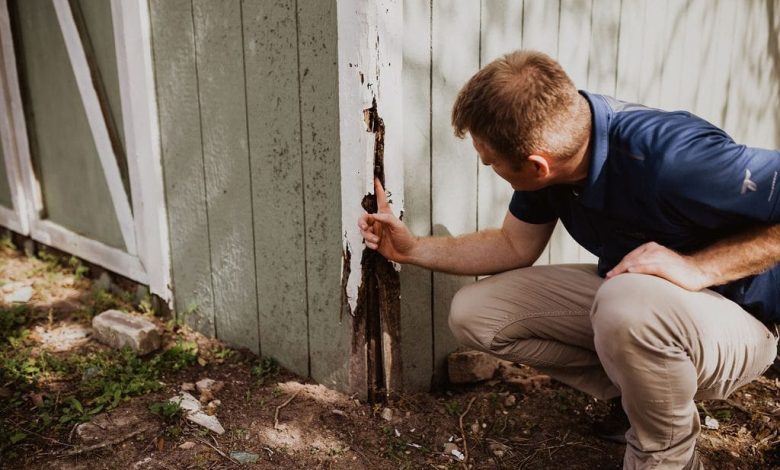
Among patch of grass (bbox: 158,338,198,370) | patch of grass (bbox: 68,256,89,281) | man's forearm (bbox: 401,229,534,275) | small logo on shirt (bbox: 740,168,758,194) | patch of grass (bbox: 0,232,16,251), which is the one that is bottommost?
patch of grass (bbox: 0,232,16,251)

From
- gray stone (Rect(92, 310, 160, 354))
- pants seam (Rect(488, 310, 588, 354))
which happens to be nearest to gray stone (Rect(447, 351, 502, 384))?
pants seam (Rect(488, 310, 588, 354))

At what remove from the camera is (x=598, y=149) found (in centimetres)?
221

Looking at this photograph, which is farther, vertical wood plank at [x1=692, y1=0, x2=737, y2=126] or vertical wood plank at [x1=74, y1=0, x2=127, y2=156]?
vertical wood plank at [x1=692, y1=0, x2=737, y2=126]

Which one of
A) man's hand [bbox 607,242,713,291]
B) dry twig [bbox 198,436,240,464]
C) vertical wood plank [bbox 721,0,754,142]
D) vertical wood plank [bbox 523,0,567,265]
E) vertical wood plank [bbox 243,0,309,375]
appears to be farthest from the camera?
vertical wood plank [bbox 721,0,754,142]

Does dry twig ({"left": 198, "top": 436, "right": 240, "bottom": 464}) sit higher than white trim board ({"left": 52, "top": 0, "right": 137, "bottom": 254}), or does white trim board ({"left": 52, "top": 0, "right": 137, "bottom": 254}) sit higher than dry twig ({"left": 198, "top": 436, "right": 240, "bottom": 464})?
white trim board ({"left": 52, "top": 0, "right": 137, "bottom": 254})

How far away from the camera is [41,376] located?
10.4ft

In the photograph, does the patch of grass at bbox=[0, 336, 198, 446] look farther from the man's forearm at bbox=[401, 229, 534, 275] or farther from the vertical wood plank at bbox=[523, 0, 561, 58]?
the vertical wood plank at bbox=[523, 0, 561, 58]

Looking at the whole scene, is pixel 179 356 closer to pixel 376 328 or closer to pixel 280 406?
pixel 280 406

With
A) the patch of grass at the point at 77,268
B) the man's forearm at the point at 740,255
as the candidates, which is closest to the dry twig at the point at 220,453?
the man's forearm at the point at 740,255

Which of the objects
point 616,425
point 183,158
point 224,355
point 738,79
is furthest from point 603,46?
point 224,355

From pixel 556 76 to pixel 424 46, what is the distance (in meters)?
0.68

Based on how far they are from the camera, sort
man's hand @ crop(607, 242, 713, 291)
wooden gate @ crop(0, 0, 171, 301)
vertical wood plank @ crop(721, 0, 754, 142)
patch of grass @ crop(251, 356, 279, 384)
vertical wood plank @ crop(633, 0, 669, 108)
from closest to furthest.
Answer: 1. man's hand @ crop(607, 242, 713, 291)
2. patch of grass @ crop(251, 356, 279, 384)
3. wooden gate @ crop(0, 0, 171, 301)
4. vertical wood plank @ crop(633, 0, 669, 108)
5. vertical wood plank @ crop(721, 0, 754, 142)

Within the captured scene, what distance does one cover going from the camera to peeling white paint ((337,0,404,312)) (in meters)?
2.48

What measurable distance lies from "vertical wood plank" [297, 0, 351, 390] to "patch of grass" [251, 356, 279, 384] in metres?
0.22
